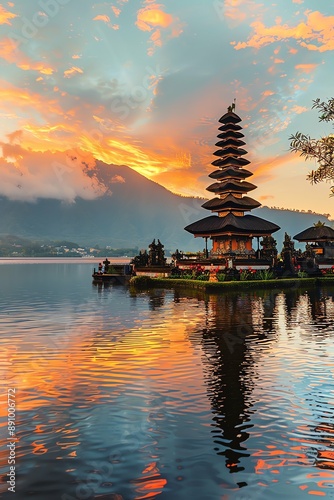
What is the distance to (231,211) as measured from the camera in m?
62.8

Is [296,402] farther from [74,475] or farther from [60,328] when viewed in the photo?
[60,328]

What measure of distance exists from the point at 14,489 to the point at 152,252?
5223cm

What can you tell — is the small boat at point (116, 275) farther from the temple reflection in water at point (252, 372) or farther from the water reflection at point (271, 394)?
the water reflection at point (271, 394)

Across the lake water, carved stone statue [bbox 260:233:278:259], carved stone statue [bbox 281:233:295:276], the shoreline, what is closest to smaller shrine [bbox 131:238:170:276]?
the shoreline

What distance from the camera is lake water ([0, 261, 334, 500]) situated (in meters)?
6.87

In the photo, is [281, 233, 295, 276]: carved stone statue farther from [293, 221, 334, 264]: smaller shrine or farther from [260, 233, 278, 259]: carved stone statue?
[293, 221, 334, 264]: smaller shrine

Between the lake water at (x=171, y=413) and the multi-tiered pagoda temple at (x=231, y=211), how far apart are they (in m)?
38.5

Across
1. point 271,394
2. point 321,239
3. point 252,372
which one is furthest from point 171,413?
point 321,239

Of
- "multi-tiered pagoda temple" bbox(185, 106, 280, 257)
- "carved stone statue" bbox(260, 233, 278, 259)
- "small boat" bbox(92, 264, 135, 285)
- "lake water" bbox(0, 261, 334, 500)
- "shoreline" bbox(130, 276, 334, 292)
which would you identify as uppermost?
"multi-tiered pagoda temple" bbox(185, 106, 280, 257)

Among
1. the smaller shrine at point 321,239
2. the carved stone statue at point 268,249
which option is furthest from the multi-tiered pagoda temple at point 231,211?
the smaller shrine at point 321,239

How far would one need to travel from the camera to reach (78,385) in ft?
39.4

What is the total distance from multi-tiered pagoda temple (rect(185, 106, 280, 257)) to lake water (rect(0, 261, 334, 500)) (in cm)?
3854

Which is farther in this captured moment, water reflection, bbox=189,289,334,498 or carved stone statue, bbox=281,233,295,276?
carved stone statue, bbox=281,233,295,276

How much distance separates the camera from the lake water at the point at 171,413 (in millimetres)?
6871
